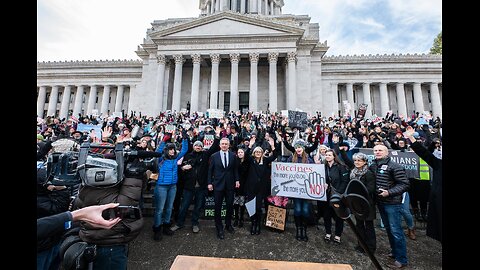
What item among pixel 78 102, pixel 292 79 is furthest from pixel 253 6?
pixel 78 102

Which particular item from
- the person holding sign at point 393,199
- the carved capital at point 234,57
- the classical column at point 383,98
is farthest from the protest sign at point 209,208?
the classical column at point 383,98

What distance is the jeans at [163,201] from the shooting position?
4.88 metres

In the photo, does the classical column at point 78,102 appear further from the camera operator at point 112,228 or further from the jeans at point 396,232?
the jeans at point 396,232

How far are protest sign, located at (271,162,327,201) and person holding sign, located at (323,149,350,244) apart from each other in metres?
0.19

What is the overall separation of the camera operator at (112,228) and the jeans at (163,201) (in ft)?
7.47

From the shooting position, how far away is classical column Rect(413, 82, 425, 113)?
30625 mm

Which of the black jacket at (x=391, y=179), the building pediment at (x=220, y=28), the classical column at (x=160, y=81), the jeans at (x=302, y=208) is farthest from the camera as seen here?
the classical column at (x=160, y=81)

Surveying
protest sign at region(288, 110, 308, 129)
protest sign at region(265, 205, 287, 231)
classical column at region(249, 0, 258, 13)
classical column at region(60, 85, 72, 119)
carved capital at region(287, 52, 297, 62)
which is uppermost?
classical column at region(249, 0, 258, 13)

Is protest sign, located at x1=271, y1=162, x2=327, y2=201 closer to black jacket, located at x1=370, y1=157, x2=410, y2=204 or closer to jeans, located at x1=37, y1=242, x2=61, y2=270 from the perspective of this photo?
black jacket, located at x1=370, y1=157, x2=410, y2=204

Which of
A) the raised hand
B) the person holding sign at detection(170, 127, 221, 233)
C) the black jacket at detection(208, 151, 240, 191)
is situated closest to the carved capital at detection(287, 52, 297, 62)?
the person holding sign at detection(170, 127, 221, 233)

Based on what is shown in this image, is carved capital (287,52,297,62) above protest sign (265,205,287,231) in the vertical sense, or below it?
above

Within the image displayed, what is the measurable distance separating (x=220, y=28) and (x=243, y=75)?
281 inches

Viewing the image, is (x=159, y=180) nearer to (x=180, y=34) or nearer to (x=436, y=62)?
(x=180, y=34)
